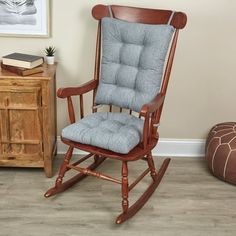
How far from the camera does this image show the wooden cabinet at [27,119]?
255cm

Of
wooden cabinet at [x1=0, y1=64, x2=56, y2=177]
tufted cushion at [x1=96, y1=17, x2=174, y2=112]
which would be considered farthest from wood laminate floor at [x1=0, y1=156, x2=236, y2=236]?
tufted cushion at [x1=96, y1=17, x2=174, y2=112]

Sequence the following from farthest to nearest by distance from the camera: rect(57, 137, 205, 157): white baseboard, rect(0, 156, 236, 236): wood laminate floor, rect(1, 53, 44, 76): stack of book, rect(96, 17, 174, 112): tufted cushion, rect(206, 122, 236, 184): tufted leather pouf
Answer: rect(57, 137, 205, 157): white baseboard < rect(206, 122, 236, 184): tufted leather pouf < rect(1, 53, 44, 76): stack of book < rect(96, 17, 174, 112): tufted cushion < rect(0, 156, 236, 236): wood laminate floor

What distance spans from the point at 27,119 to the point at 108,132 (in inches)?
25.2

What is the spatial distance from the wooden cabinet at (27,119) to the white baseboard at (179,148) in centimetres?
40

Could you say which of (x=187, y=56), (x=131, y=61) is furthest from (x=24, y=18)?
(x=187, y=56)

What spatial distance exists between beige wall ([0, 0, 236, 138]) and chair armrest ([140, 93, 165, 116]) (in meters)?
0.64

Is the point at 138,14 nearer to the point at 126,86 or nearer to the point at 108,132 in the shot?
the point at 126,86

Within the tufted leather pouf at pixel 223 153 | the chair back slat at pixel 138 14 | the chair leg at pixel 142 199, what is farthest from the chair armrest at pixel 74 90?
the tufted leather pouf at pixel 223 153

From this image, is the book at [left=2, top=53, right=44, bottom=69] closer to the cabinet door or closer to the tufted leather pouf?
the cabinet door

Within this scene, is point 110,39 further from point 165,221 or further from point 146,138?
point 165,221

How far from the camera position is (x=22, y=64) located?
258 centimetres

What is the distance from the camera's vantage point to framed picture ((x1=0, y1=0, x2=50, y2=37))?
8.94 ft

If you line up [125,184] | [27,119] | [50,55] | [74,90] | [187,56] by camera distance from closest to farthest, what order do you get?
[125,184]
[74,90]
[27,119]
[50,55]
[187,56]

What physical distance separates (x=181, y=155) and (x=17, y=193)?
1296 mm
